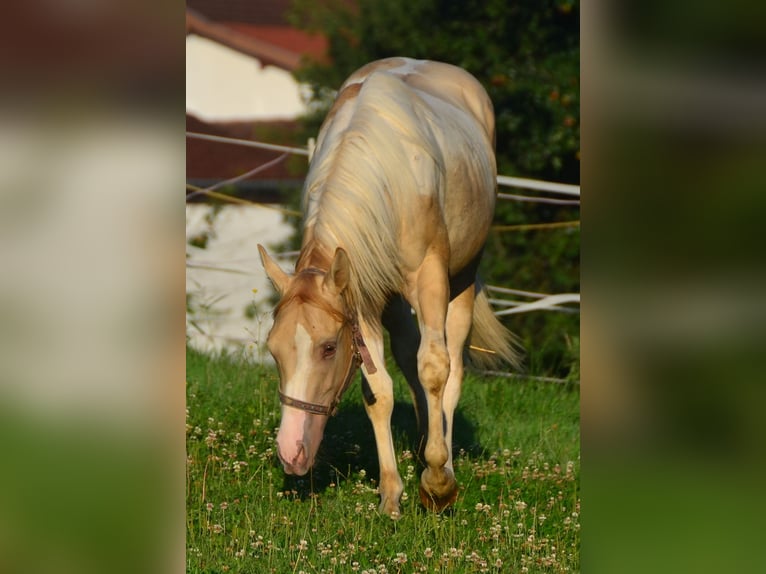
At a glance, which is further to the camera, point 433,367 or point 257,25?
point 257,25

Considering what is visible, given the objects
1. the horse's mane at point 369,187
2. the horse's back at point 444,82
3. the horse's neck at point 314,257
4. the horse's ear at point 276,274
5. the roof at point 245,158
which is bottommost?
the roof at point 245,158

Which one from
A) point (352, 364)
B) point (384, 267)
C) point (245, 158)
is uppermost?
point (384, 267)

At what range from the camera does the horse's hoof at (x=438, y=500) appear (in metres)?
4.36

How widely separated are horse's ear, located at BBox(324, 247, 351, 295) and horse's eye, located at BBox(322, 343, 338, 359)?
20 centimetres

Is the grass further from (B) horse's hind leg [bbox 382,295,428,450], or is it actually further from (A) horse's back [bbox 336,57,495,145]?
(A) horse's back [bbox 336,57,495,145]

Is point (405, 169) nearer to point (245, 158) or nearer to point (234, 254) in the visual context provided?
point (234, 254)

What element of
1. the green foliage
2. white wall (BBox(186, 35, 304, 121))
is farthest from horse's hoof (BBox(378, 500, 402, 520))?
white wall (BBox(186, 35, 304, 121))

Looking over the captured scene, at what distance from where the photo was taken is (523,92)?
339 inches

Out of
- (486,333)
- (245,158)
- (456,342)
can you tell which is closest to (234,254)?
(245,158)

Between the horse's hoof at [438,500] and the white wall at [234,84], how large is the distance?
9.83 m

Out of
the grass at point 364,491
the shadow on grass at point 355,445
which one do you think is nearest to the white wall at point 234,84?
the grass at point 364,491

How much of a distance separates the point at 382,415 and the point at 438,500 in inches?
17.5

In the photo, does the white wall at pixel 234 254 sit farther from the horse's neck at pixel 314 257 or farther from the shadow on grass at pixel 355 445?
the horse's neck at pixel 314 257

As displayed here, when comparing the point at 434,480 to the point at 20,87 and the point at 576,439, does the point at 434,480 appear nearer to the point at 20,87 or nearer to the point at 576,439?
the point at 576,439
